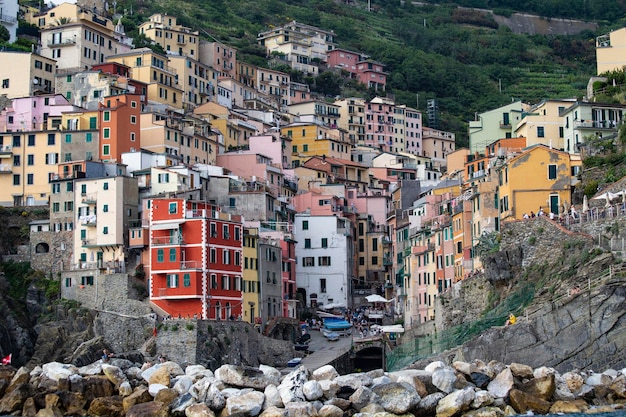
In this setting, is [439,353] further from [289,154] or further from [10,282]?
[289,154]

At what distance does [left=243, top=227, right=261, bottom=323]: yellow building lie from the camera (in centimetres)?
8312

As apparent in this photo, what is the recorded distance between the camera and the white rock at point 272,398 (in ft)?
168

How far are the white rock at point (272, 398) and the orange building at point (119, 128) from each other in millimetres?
43589

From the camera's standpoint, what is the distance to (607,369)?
2138 inches

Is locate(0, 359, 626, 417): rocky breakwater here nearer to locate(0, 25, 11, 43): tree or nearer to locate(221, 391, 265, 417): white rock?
locate(221, 391, 265, 417): white rock

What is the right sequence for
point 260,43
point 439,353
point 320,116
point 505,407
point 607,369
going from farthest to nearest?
point 260,43 → point 320,116 → point 439,353 → point 607,369 → point 505,407

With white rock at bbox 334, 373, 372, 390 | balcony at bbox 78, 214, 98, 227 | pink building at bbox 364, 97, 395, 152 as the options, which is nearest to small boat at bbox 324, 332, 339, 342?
balcony at bbox 78, 214, 98, 227

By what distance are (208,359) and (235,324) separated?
4.64 metres

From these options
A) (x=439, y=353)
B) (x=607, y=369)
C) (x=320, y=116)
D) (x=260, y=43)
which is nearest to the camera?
(x=607, y=369)

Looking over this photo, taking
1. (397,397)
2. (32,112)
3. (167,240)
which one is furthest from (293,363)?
(32,112)

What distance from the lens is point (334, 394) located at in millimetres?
51594

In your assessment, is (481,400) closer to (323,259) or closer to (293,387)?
(293,387)

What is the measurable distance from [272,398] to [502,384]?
9.89 metres

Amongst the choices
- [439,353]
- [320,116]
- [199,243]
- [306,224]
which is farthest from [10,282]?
[320,116]
